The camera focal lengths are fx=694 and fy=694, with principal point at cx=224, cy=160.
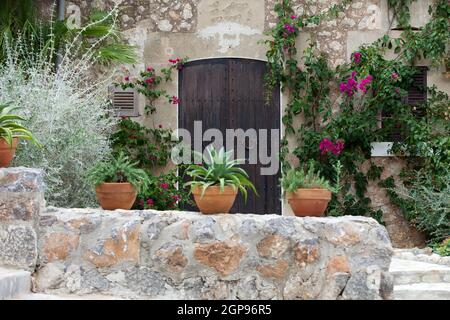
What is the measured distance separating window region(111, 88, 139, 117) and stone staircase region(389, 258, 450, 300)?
361 centimetres

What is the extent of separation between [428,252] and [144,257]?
169 inches

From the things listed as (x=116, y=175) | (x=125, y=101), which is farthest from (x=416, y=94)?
(x=116, y=175)

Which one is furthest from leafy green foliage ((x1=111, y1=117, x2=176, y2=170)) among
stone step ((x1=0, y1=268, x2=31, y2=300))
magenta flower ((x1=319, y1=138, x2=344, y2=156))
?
stone step ((x1=0, y1=268, x2=31, y2=300))

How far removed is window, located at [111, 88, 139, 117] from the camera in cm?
834

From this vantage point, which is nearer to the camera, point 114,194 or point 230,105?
point 114,194

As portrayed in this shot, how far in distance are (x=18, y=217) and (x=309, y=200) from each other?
6.28ft

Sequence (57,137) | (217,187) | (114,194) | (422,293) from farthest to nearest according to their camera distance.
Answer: (57,137) → (422,293) → (114,194) → (217,187)

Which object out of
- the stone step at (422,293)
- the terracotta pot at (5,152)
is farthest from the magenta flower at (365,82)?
the terracotta pot at (5,152)

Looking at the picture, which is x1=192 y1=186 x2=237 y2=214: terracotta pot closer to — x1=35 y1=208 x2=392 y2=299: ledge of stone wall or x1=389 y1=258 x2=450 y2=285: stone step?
x1=35 y1=208 x2=392 y2=299: ledge of stone wall

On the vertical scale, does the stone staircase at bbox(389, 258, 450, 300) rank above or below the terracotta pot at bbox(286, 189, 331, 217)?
below

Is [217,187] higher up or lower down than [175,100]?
lower down

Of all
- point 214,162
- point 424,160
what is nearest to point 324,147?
point 424,160

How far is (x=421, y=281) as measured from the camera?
6.10 metres

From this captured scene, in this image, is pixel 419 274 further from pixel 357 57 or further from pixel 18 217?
pixel 18 217
